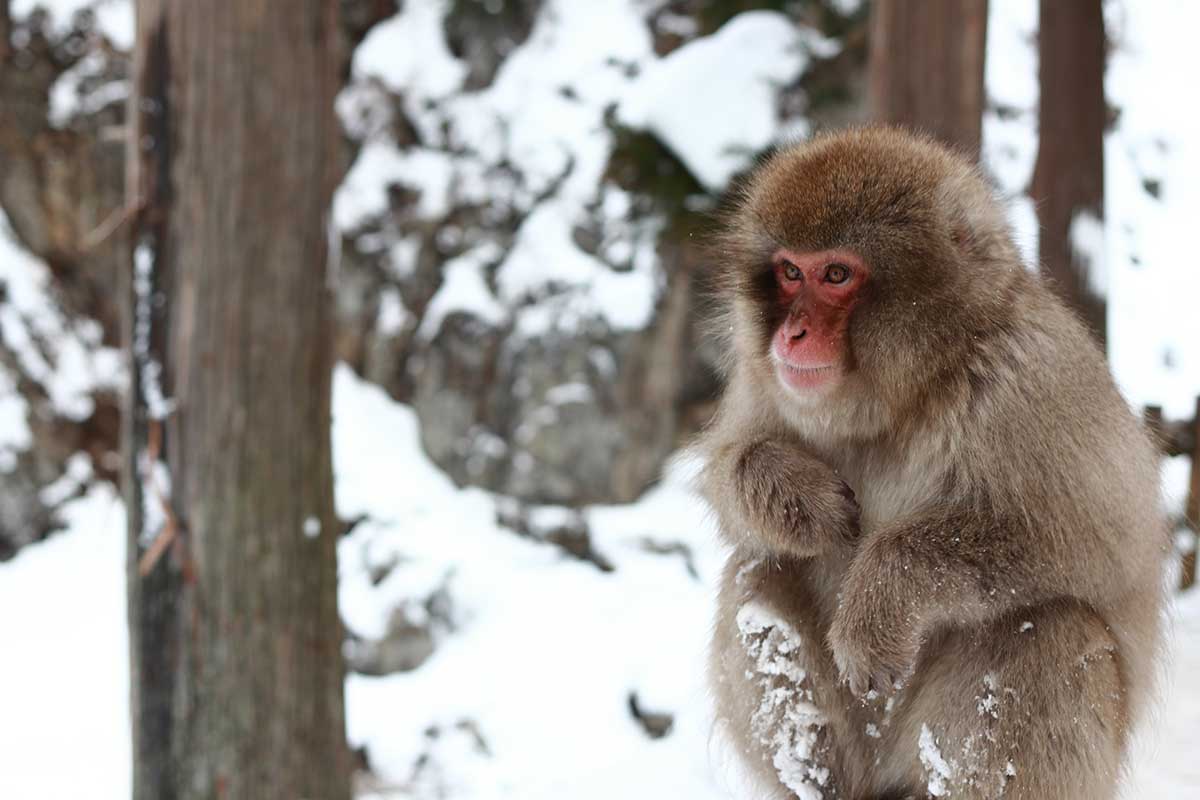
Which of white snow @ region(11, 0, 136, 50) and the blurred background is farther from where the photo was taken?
white snow @ region(11, 0, 136, 50)

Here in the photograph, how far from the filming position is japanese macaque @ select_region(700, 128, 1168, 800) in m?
1.92

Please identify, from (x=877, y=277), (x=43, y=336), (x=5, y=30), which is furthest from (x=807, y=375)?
(x=5, y=30)

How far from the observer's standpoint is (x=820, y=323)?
197 centimetres

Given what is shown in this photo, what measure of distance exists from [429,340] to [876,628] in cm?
485

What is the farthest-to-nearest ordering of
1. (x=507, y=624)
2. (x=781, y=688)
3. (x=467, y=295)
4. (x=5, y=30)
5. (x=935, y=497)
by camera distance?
(x=5, y=30)
(x=467, y=295)
(x=507, y=624)
(x=781, y=688)
(x=935, y=497)

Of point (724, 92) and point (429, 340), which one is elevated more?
point (724, 92)

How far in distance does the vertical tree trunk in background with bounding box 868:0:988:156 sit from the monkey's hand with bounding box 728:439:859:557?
221cm

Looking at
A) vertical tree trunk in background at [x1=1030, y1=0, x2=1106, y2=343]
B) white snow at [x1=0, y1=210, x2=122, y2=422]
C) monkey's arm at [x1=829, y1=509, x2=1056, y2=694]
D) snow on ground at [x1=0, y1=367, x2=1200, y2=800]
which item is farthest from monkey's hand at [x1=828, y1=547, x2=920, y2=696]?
white snow at [x1=0, y1=210, x2=122, y2=422]

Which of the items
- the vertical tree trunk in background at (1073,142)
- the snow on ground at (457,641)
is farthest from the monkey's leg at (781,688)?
the vertical tree trunk in background at (1073,142)

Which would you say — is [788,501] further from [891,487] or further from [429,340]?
[429,340]

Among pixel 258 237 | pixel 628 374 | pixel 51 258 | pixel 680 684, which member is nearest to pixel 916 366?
pixel 258 237

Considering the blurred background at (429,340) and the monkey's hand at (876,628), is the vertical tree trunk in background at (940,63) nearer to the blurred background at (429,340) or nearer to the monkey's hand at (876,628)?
the blurred background at (429,340)

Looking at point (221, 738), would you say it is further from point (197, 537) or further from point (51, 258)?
point (51, 258)

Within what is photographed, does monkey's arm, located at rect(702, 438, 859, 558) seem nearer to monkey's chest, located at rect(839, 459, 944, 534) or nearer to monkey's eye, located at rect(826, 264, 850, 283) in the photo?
monkey's chest, located at rect(839, 459, 944, 534)
